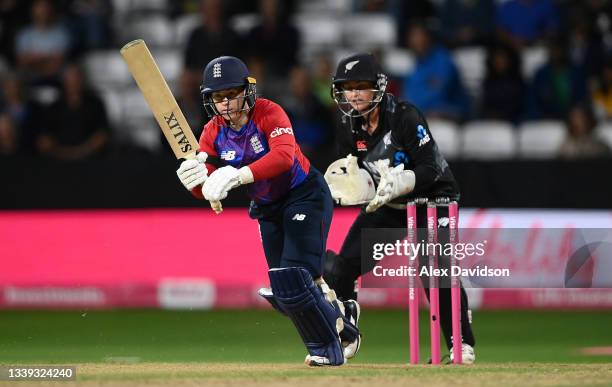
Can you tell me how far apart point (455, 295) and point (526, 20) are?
20.9 ft

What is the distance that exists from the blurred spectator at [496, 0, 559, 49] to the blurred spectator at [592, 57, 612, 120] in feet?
2.26

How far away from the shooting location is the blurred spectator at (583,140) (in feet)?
36.4

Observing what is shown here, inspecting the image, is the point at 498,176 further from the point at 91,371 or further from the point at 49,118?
the point at 91,371

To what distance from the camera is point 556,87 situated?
1191cm

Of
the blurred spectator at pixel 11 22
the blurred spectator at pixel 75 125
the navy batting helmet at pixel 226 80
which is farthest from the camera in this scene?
the blurred spectator at pixel 11 22

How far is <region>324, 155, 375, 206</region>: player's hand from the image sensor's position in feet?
23.2

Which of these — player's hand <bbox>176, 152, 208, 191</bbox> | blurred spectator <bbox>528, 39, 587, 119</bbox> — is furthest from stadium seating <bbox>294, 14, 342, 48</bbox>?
player's hand <bbox>176, 152, 208, 191</bbox>

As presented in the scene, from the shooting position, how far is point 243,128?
6.66m

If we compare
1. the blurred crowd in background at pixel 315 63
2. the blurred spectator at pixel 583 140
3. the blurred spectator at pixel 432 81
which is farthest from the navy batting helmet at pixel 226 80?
the blurred spectator at pixel 432 81

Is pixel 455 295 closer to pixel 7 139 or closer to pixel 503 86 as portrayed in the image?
pixel 503 86

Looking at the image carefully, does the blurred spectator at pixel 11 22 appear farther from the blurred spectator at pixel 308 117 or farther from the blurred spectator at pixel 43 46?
the blurred spectator at pixel 308 117

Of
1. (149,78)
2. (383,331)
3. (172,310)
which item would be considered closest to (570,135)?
(383,331)

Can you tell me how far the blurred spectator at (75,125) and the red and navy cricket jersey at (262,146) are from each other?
16.7 feet

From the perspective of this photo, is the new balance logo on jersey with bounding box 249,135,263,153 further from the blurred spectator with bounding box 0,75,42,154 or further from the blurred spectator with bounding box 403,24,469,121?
the blurred spectator with bounding box 0,75,42,154
